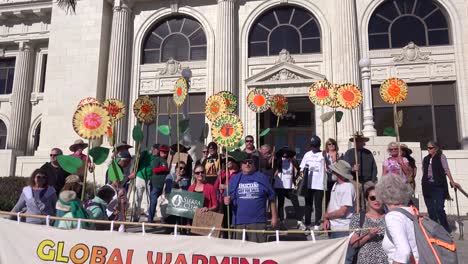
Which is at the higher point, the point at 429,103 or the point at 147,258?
the point at 429,103

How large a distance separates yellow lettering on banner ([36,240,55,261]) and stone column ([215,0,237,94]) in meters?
13.3

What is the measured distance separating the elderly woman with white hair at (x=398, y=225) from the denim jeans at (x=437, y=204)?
5.52m

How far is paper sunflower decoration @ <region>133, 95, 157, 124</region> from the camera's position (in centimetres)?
959

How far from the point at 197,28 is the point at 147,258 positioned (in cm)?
1668

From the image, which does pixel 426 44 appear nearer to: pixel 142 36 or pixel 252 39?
pixel 252 39

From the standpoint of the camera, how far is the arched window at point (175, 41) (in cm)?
1914

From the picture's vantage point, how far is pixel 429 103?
16.3 meters

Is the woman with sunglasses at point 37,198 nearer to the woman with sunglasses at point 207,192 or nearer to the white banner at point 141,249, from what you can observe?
the white banner at point 141,249

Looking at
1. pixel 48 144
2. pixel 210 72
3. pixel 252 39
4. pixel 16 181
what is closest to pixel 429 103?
pixel 252 39

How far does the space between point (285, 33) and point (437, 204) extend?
490 inches

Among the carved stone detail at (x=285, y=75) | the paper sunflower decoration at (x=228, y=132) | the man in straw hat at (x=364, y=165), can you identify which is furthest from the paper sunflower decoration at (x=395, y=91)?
the carved stone detail at (x=285, y=75)

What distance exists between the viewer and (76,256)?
14.4ft

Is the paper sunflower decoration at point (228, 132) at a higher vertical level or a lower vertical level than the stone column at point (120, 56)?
lower

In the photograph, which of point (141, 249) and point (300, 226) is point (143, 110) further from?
point (141, 249)
